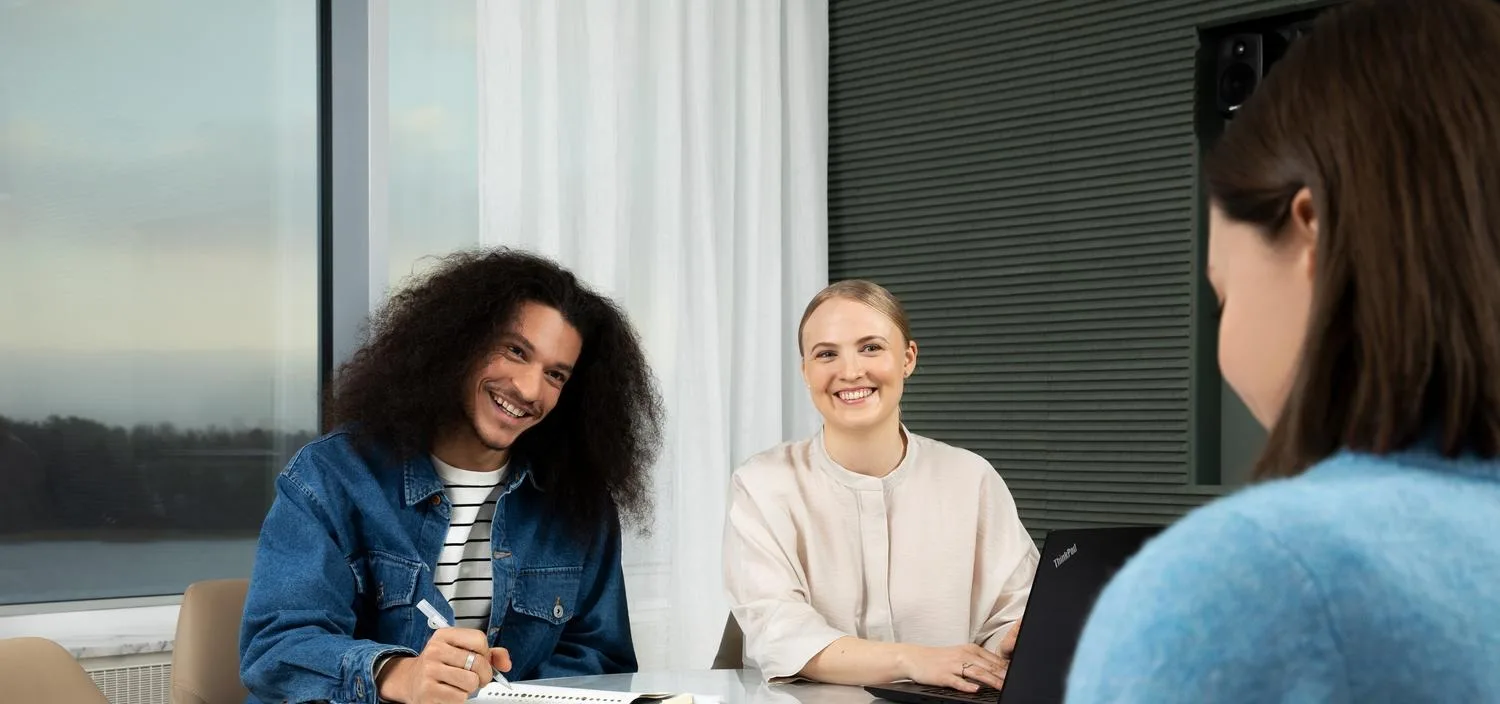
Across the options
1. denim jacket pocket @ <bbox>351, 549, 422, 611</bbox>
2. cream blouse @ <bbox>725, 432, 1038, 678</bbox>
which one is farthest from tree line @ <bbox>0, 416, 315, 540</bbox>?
cream blouse @ <bbox>725, 432, 1038, 678</bbox>

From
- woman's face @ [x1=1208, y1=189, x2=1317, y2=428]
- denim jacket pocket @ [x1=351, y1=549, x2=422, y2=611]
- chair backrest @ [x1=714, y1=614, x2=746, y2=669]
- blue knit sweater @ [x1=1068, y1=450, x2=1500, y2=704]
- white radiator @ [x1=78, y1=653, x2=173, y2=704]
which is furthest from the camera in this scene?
white radiator @ [x1=78, y1=653, x2=173, y2=704]

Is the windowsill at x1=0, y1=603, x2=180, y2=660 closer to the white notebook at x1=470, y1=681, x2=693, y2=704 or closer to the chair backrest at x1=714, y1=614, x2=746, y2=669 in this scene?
the chair backrest at x1=714, y1=614, x2=746, y2=669

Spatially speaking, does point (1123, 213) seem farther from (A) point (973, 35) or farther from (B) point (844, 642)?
(B) point (844, 642)

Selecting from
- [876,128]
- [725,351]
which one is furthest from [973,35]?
[725,351]

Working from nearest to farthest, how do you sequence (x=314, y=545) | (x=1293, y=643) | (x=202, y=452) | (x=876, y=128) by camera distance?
(x=1293, y=643) → (x=314, y=545) → (x=202, y=452) → (x=876, y=128)

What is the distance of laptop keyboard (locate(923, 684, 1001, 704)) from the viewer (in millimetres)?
1880

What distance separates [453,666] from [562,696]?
0.15 meters

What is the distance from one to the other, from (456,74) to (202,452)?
3.99 feet

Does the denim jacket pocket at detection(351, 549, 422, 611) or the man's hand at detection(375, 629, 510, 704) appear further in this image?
the denim jacket pocket at detection(351, 549, 422, 611)

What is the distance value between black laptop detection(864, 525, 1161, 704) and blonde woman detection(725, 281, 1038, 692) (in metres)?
0.57

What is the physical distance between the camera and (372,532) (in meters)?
2.23

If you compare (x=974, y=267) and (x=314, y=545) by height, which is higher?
(x=974, y=267)

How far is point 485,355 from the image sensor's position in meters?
2.43

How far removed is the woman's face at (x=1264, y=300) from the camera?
1.89 feet
